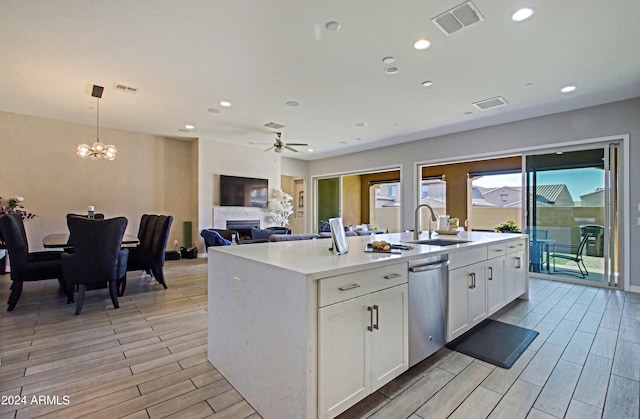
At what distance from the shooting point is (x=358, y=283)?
1.59m

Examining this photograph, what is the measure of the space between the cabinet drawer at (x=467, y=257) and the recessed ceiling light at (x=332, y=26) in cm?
232

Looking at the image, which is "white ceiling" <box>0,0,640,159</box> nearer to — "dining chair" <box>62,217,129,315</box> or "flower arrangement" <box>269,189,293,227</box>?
"dining chair" <box>62,217,129,315</box>

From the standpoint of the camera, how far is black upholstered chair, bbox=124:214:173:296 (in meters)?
4.19

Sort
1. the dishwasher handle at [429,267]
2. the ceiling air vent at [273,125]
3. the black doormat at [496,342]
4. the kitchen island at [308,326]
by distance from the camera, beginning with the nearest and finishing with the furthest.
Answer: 1. the kitchen island at [308,326]
2. the dishwasher handle at [429,267]
3. the black doormat at [496,342]
4. the ceiling air vent at [273,125]

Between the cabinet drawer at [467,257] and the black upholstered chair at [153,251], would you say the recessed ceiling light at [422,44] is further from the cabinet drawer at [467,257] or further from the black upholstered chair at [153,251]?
the black upholstered chair at [153,251]

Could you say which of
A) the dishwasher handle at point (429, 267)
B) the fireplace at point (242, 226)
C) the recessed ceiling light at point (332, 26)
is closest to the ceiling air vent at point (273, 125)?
the fireplace at point (242, 226)

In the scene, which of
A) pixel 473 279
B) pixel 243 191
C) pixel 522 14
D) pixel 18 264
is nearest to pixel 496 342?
pixel 473 279

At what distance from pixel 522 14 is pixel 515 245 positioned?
2.44 m

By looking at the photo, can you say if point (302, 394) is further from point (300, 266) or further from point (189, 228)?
point (189, 228)

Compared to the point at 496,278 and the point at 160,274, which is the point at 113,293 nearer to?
the point at 160,274

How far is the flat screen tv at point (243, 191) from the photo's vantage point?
7606 mm

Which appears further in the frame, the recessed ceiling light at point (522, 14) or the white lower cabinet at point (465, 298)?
the recessed ceiling light at point (522, 14)

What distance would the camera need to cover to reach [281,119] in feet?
18.4

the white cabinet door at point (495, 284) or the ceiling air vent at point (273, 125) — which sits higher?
the ceiling air vent at point (273, 125)
